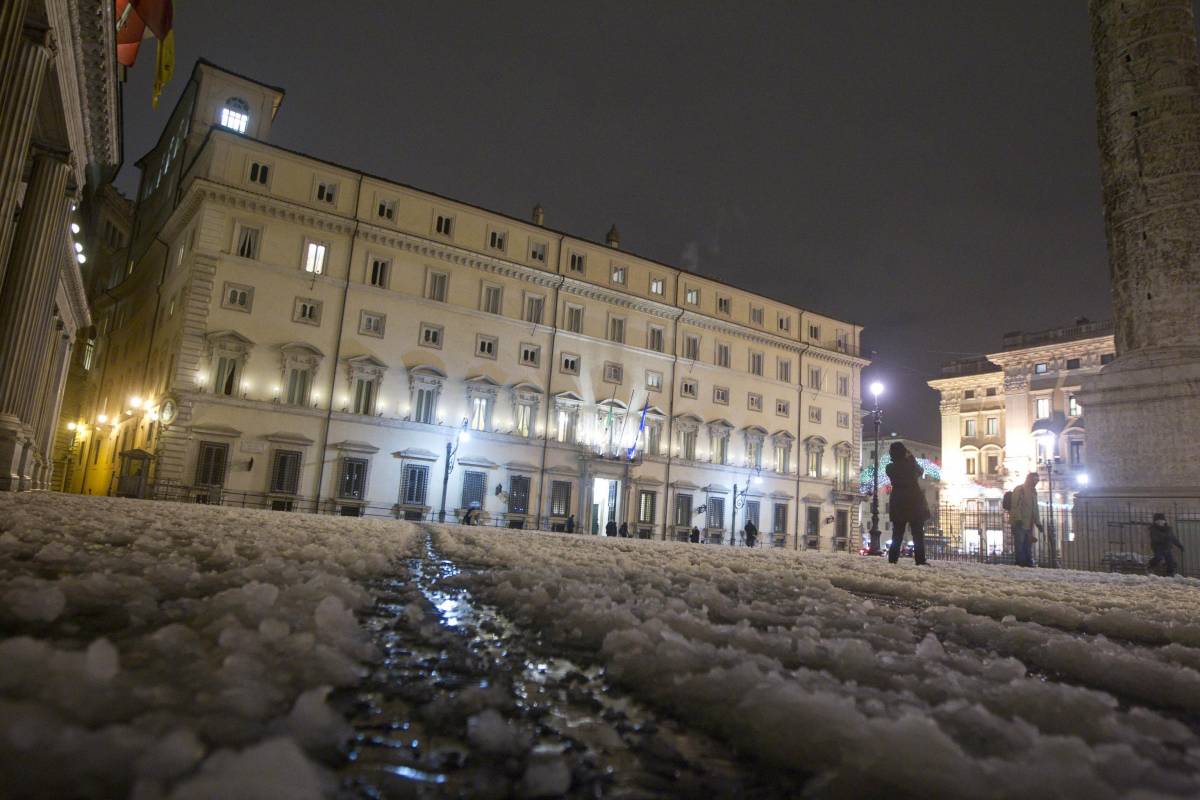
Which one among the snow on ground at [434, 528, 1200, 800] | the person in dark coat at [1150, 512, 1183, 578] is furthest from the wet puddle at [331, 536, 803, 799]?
the person in dark coat at [1150, 512, 1183, 578]

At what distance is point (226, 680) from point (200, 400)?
2975 cm

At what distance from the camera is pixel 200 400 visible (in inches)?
1054

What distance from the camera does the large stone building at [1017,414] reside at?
43.2m

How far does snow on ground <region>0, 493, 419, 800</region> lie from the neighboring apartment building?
48945 millimetres

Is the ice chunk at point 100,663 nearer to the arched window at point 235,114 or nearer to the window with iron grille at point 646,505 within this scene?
the window with iron grille at point 646,505

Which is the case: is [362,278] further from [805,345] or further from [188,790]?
[188,790]

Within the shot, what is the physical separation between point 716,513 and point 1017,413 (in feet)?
79.6

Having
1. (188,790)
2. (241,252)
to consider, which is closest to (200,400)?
(241,252)

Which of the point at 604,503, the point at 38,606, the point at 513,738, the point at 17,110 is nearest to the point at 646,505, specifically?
the point at 604,503

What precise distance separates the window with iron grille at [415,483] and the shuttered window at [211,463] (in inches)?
285

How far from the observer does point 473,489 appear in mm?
31734

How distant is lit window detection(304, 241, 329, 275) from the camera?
29875mm

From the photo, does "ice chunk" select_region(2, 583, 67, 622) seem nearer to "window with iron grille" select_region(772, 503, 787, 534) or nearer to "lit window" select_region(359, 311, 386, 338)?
"lit window" select_region(359, 311, 386, 338)

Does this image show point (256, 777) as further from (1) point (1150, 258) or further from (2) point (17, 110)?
(1) point (1150, 258)
